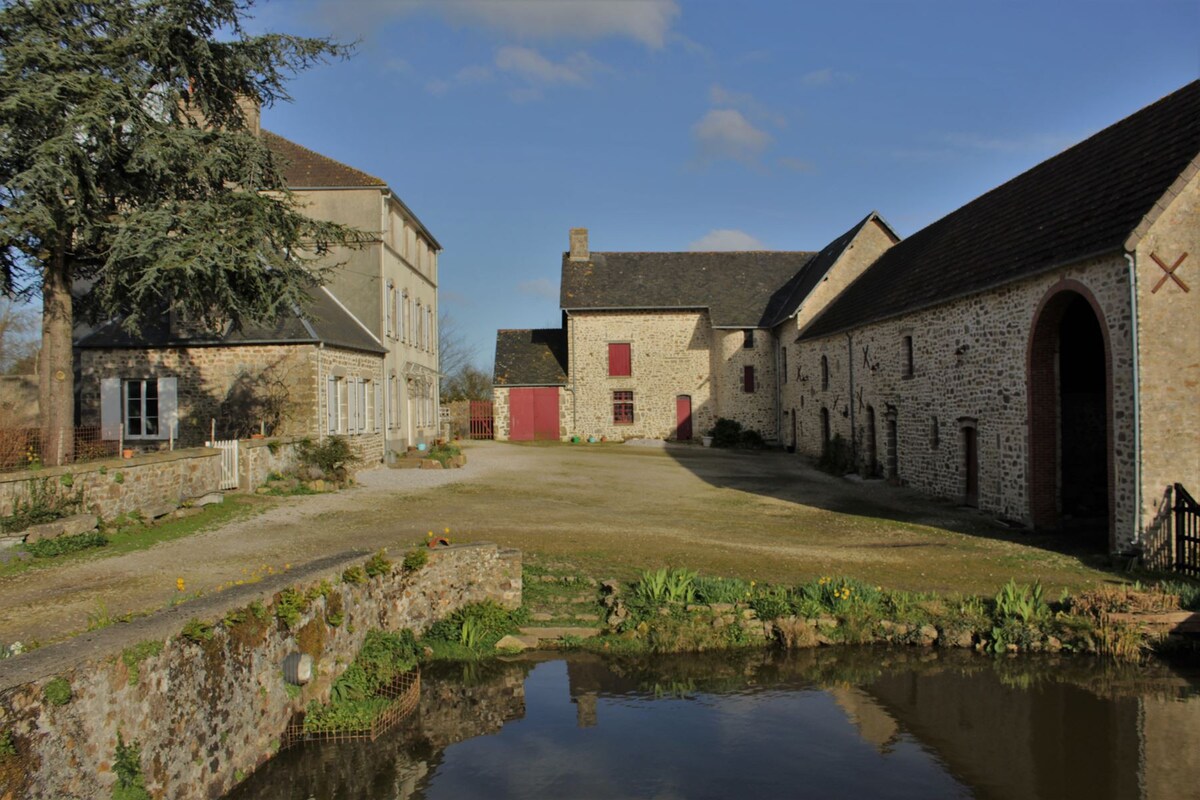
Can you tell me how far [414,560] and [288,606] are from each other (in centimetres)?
257

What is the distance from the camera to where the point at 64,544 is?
10.4 m

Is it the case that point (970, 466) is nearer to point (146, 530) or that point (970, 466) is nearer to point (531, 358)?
point (146, 530)

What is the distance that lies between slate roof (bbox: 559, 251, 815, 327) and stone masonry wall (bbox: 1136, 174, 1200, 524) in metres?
21.0

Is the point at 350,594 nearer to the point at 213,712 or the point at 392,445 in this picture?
the point at 213,712

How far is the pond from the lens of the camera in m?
5.95

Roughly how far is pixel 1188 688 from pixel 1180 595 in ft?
5.50

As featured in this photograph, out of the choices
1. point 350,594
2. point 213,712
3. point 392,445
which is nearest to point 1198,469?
point 350,594

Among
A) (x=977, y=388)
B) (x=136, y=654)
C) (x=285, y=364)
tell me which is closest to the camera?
(x=136, y=654)

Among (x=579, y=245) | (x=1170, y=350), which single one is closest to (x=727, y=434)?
(x=579, y=245)

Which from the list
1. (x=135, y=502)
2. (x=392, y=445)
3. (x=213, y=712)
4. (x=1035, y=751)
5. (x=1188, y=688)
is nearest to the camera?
(x=213, y=712)

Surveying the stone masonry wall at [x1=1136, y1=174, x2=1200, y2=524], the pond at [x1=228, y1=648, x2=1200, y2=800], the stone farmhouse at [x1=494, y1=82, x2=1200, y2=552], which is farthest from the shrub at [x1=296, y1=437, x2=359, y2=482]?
the stone masonry wall at [x1=1136, y1=174, x2=1200, y2=524]

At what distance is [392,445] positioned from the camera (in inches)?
904

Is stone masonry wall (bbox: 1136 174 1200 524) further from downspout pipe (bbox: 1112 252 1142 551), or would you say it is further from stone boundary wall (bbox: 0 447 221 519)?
stone boundary wall (bbox: 0 447 221 519)

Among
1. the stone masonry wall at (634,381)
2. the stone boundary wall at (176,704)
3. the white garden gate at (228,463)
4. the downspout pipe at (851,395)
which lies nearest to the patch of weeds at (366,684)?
the stone boundary wall at (176,704)
